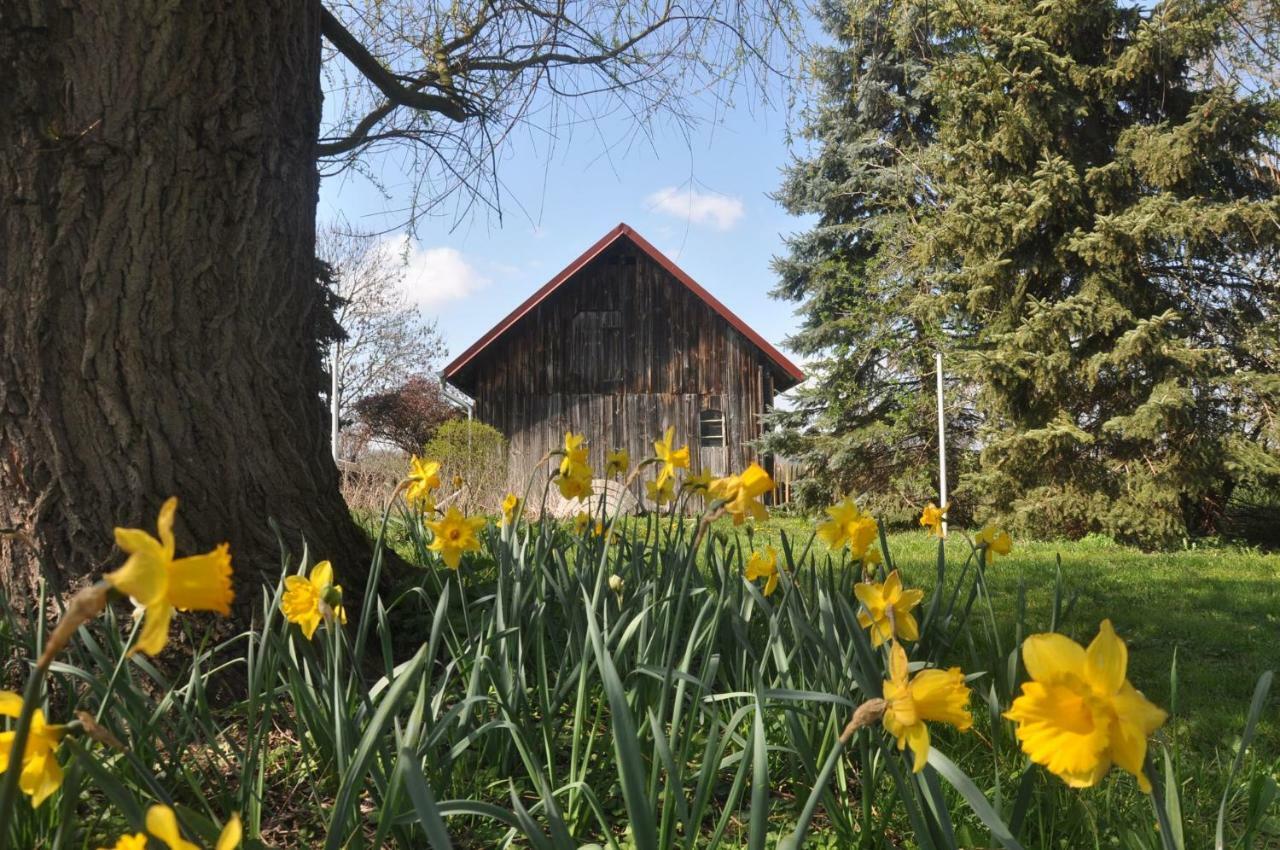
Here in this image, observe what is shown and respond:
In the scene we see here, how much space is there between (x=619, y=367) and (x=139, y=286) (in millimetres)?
12032

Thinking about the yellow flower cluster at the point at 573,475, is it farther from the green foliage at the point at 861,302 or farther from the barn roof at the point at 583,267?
the barn roof at the point at 583,267

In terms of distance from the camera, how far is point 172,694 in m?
1.32

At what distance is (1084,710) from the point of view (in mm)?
703

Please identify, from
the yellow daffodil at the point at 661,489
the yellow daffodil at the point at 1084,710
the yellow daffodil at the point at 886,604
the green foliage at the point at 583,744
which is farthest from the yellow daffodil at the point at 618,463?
the yellow daffodil at the point at 1084,710

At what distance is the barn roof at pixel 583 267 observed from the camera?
533 inches

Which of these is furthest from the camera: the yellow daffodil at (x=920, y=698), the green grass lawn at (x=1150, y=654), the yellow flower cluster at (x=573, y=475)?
the yellow flower cluster at (x=573, y=475)

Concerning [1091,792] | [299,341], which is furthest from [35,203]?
[1091,792]

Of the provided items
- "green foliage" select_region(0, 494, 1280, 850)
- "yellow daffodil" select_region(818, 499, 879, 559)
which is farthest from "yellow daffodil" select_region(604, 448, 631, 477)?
"yellow daffodil" select_region(818, 499, 879, 559)

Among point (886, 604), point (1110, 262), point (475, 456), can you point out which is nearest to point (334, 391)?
point (475, 456)

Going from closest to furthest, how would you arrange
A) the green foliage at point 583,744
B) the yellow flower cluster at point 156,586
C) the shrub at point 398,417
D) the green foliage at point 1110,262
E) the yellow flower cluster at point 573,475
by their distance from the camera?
the yellow flower cluster at point 156,586 → the green foliage at point 583,744 → the yellow flower cluster at point 573,475 → the green foliage at point 1110,262 → the shrub at point 398,417

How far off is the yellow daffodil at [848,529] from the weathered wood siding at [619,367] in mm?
12172

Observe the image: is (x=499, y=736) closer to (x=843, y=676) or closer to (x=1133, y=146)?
(x=843, y=676)

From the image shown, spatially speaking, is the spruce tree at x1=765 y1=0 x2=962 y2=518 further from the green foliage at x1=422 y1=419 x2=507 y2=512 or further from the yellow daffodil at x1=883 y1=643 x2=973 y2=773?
the yellow daffodil at x1=883 y1=643 x2=973 y2=773

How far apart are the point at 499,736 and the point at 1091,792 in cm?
119
